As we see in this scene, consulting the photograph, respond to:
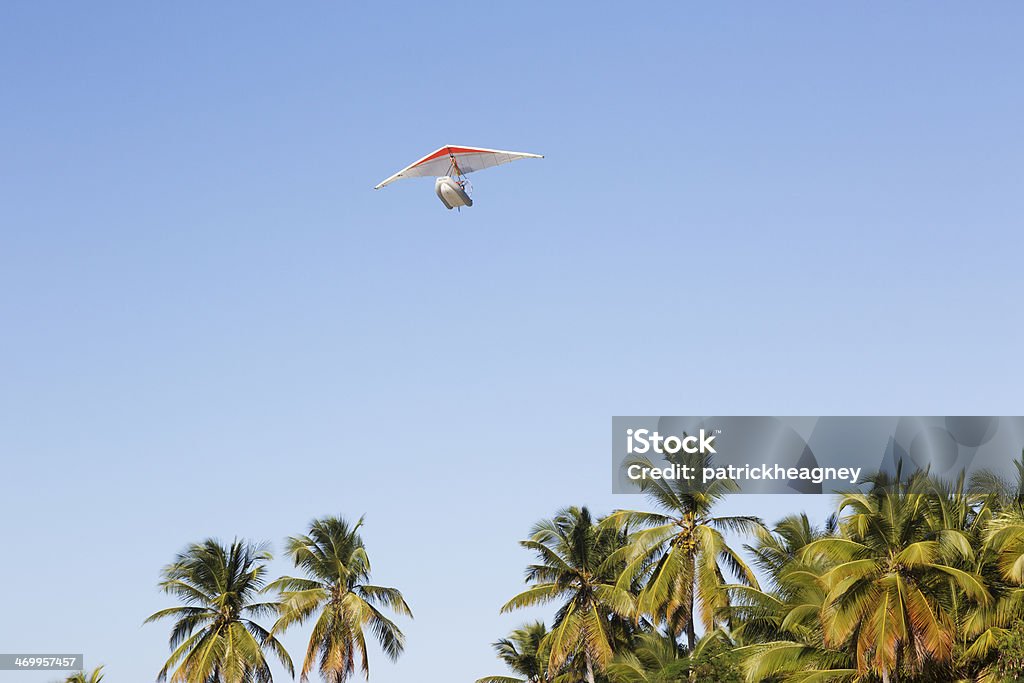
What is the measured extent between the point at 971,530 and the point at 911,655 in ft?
17.2

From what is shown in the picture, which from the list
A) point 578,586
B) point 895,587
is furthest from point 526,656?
point 895,587

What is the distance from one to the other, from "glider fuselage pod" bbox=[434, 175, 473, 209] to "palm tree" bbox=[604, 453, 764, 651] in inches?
568

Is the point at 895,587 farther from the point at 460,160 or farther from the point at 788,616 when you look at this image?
the point at 460,160

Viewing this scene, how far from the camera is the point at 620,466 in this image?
51062 millimetres

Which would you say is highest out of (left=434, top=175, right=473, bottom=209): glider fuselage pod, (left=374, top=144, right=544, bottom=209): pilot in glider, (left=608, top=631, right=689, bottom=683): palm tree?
(left=374, top=144, right=544, bottom=209): pilot in glider

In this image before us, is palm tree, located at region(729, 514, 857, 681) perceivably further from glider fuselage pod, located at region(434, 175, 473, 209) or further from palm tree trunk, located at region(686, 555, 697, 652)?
glider fuselage pod, located at region(434, 175, 473, 209)

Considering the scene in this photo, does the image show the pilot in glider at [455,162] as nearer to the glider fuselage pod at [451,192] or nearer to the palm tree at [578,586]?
the glider fuselage pod at [451,192]

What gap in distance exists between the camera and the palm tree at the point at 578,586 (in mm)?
51094

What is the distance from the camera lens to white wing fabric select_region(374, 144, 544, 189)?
46.6 meters

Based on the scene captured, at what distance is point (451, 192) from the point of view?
41.8 meters

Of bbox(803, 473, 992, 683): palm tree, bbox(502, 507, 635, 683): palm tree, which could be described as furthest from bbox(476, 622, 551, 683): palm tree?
bbox(803, 473, 992, 683): palm tree

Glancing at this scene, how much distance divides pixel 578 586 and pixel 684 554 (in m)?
6.32

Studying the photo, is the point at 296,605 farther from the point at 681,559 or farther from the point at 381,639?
the point at 681,559

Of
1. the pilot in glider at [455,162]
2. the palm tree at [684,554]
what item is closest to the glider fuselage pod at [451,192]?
the pilot in glider at [455,162]
